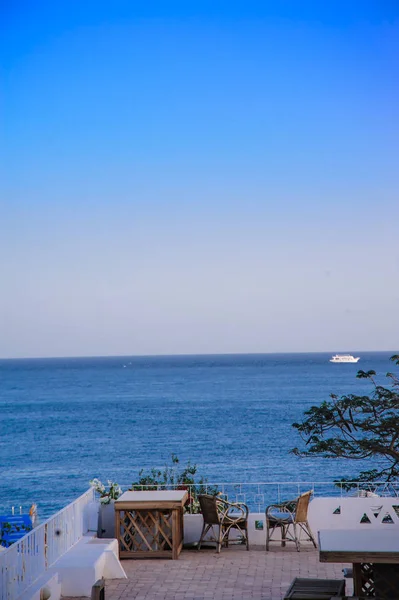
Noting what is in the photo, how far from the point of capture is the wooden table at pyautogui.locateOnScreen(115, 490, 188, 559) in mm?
9703

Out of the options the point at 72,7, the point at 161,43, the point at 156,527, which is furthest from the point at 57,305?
the point at 156,527

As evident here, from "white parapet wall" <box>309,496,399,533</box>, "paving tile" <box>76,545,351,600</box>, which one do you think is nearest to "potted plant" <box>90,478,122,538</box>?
"paving tile" <box>76,545,351,600</box>

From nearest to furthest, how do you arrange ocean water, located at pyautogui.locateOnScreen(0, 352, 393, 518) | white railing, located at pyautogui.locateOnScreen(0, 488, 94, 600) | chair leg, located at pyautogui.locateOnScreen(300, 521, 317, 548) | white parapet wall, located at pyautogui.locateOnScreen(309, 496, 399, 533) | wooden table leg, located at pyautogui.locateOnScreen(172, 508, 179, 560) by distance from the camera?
white railing, located at pyautogui.locateOnScreen(0, 488, 94, 600) → white parapet wall, located at pyautogui.locateOnScreen(309, 496, 399, 533) → wooden table leg, located at pyautogui.locateOnScreen(172, 508, 179, 560) → chair leg, located at pyautogui.locateOnScreen(300, 521, 317, 548) → ocean water, located at pyautogui.locateOnScreen(0, 352, 393, 518)

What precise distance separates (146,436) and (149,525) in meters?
39.2

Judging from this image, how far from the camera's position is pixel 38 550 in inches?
312

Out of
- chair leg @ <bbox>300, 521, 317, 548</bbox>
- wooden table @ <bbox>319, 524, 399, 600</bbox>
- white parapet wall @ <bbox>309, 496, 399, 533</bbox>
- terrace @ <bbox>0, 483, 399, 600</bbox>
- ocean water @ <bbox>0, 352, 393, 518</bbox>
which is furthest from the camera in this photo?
ocean water @ <bbox>0, 352, 393, 518</bbox>

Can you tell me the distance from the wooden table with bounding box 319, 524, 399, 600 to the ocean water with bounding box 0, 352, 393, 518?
18.1 meters

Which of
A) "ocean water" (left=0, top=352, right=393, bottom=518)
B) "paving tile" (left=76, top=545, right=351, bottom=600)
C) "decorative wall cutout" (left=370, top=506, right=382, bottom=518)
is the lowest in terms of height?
"ocean water" (left=0, top=352, right=393, bottom=518)

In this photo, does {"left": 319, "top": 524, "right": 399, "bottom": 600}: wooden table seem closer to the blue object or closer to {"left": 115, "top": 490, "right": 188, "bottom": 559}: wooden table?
{"left": 115, "top": 490, "right": 188, "bottom": 559}: wooden table

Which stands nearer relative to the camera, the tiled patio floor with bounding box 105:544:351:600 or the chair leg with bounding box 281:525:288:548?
the tiled patio floor with bounding box 105:544:351:600

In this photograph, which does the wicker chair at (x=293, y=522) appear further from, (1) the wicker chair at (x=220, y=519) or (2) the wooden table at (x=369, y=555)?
(2) the wooden table at (x=369, y=555)

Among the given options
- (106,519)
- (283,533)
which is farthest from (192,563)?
(106,519)

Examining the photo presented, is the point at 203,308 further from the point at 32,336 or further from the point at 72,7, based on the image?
the point at 72,7

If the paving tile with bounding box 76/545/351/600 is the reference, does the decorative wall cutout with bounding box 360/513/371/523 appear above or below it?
above
